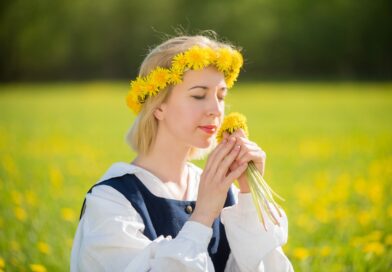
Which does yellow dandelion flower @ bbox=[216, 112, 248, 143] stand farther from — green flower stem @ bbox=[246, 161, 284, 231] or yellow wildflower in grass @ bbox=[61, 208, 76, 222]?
yellow wildflower in grass @ bbox=[61, 208, 76, 222]

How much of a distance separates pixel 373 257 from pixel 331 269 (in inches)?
16.5

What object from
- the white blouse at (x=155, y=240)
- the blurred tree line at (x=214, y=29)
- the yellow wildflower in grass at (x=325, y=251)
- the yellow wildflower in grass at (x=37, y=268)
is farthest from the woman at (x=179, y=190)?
the blurred tree line at (x=214, y=29)

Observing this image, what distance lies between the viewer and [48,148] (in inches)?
393

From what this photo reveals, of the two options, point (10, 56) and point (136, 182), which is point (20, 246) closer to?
point (136, 182)

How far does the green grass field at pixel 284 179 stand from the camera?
14.0 ft

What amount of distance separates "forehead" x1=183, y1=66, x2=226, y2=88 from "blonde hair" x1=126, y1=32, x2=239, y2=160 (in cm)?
11

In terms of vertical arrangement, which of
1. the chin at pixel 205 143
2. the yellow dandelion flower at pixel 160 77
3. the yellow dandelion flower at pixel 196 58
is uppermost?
the yellow dandelion flower at pixel 196 58

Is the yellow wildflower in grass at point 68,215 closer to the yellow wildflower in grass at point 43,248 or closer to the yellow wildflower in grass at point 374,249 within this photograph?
the yellow wildflower in grass at point 43,248

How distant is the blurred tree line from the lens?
1747 inches

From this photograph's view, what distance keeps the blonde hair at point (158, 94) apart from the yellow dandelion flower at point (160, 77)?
0.04 metres

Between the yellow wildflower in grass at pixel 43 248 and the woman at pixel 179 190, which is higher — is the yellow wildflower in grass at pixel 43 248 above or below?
below

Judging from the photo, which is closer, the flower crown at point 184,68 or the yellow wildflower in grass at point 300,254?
the flower crown at point 184,68

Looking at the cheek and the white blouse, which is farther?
the cheek

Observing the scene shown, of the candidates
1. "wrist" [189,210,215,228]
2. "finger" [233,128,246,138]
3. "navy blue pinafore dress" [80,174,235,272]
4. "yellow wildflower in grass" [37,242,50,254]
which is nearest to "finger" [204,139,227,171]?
"finger" [233,128,246,138]
